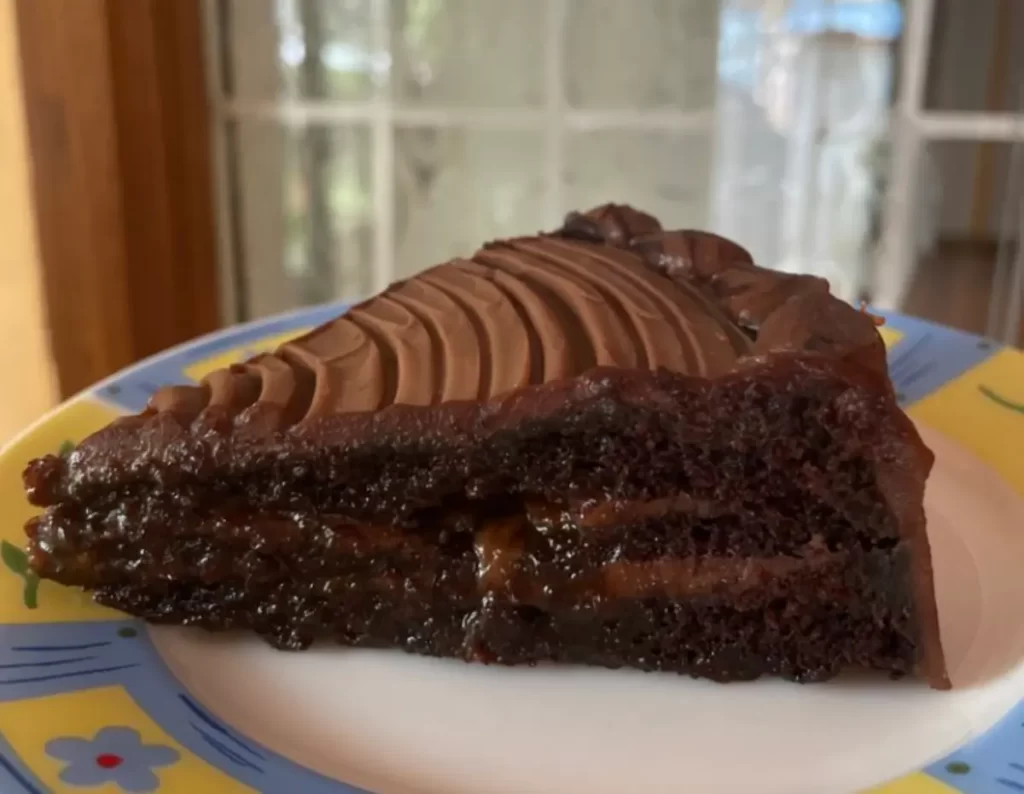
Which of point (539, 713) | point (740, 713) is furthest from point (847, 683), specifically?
point (539, 713)

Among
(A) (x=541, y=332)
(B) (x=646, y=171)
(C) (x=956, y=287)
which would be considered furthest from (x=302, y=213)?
(A) (x=541, y=332)

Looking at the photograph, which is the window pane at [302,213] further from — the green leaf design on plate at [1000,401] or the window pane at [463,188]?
the green leaf design on plate at [1000,401]

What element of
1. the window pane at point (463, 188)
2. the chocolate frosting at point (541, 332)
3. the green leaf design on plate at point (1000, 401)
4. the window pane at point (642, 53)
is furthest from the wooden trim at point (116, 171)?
the green leaf design on plate at point (1000, 401)

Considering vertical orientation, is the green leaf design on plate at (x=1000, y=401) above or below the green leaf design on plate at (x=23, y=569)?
above

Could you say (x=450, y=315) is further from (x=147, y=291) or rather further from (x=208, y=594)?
(x=147, y=291)

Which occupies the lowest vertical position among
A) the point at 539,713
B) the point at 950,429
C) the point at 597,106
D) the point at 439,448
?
the point at 539,713

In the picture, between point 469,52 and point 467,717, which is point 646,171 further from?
point 467,717

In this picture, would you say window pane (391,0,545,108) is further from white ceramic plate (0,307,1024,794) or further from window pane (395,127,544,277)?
white ceramic plate (0,307,1024,794)
